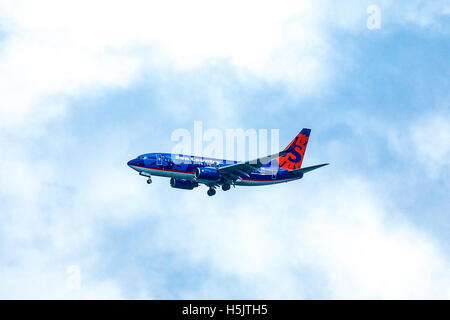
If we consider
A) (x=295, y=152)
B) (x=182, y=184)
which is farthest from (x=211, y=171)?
(x=295, y=152)

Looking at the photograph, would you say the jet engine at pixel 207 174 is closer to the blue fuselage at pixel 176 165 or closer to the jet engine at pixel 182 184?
the blue fuselage at pixel 176 165

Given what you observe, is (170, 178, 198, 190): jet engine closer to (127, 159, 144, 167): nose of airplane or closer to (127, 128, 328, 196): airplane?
(127, 128, 328, 196): airplane

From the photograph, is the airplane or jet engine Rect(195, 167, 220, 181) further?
jet engine Rect(195, 167, 220, 181)

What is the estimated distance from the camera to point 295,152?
12519cm

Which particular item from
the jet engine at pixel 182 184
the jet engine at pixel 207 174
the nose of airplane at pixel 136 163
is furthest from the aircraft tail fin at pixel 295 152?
the nose of airplane at pixel 136 163

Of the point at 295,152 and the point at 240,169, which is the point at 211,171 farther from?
the point at 295,152

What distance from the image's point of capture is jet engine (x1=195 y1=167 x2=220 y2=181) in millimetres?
106056

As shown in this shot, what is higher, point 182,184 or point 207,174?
point 182,184

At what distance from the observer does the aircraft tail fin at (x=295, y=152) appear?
401 feet

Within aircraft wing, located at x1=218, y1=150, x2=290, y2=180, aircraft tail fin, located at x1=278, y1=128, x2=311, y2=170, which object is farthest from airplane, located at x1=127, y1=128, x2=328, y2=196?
aircraft tail fin, located at x1=278, y1=128, x2=311, y2=170

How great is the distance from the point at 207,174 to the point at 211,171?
99 cm
